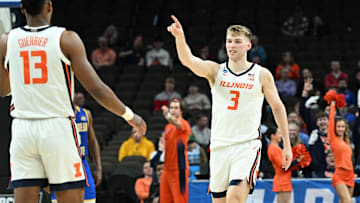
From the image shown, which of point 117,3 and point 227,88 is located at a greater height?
point 117,3

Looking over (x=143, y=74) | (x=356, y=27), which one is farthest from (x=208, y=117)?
(x=356, y=27)

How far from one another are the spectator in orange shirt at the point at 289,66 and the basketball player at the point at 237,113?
7.89 m

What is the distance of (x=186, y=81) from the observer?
14.4 metres

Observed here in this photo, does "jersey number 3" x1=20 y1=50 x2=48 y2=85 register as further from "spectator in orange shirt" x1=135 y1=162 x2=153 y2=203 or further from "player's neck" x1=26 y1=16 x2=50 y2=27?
"spectator in orange shirt" x1=135 y1=162 x2=153 y2=203

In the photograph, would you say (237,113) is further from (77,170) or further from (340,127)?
(340,127)

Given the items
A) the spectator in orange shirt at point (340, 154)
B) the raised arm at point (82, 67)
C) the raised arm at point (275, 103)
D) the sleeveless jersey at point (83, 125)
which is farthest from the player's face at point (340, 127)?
the raised arm at point (82, 67)

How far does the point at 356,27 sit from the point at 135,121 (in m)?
13.1

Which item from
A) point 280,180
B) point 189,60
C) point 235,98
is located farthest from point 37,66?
point 280,180

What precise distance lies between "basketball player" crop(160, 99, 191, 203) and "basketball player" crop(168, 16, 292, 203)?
2678mm

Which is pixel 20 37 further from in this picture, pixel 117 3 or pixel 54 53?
pixel 117 3

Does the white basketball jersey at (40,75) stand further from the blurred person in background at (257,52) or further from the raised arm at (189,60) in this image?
the blurred person in background at (257,52)

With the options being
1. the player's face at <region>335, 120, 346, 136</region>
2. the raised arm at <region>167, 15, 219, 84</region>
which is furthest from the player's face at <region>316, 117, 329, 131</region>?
the raised arm at <region>167, 15, 219, 84</region>

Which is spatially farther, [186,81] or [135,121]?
[186,81]

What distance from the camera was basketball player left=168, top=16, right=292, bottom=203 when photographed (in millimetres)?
6094
